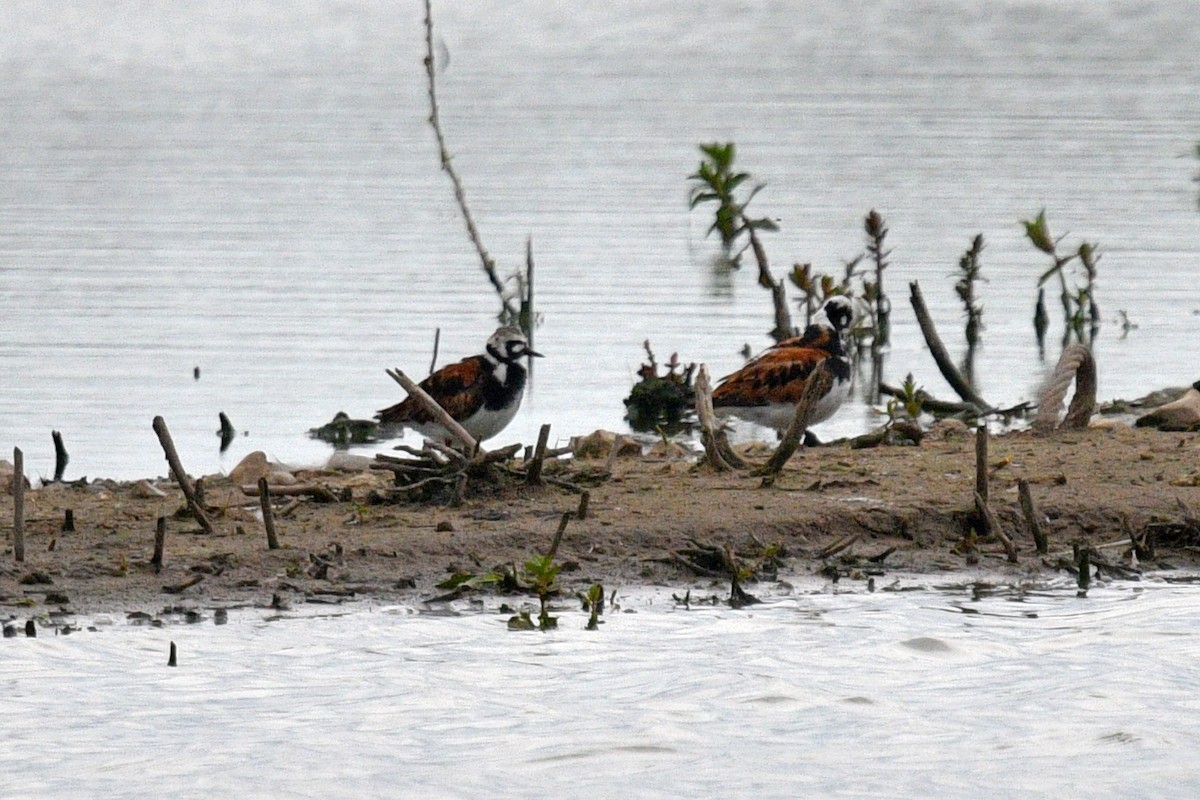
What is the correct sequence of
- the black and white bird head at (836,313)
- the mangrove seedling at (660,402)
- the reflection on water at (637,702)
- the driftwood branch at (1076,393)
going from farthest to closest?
the mangrove seedling at (660,402) < the black and white bird head at (836,313) < the driftwood branch at (1076,393) < the reflection on water at (637,702)

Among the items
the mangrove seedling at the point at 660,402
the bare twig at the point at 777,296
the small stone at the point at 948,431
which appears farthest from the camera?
the bare twig at the point at 777,296

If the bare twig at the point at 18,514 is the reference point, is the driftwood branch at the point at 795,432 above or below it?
above

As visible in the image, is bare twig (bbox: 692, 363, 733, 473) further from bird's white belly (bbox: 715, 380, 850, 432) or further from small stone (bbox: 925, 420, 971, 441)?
bird's white belly (bbox: 715, 380, 850, 432)

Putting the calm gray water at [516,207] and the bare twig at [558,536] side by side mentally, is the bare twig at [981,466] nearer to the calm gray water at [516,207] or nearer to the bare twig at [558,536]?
the bare twig at [558,536]

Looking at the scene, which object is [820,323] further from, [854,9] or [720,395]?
[854,9]

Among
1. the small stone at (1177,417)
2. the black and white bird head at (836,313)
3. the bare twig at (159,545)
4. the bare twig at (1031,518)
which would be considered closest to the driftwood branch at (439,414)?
the bare twig at (159,545)

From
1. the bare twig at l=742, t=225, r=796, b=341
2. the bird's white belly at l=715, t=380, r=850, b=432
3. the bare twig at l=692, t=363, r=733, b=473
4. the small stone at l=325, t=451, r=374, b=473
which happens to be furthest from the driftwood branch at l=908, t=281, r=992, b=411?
the small stone at l=325, t=451, r=374, b=473

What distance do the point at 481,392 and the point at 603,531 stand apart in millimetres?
3046

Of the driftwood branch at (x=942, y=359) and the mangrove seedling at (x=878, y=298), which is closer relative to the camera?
the driftwood branch at (x=942, y=359)

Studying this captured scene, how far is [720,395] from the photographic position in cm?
1166

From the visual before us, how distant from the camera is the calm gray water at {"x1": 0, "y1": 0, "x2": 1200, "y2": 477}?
14180 mm

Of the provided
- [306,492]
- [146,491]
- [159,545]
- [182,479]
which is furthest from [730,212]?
[159,545]

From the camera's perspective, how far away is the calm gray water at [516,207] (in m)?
14.2

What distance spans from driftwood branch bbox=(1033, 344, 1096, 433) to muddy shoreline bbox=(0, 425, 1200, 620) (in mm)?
796
